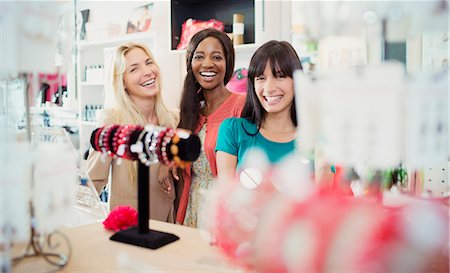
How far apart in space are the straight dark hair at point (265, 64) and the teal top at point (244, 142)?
21 millimetres

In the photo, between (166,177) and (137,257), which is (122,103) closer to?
(166,177)

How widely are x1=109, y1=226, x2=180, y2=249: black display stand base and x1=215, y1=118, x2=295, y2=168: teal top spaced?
8.1 inches

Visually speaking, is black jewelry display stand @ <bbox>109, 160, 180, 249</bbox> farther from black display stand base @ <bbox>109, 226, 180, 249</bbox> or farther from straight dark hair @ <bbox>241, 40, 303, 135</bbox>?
straight dark hair @ <bbox>241, 40, 303, 135</bbox>

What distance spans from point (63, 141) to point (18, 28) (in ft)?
0.67

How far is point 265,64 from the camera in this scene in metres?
0.81

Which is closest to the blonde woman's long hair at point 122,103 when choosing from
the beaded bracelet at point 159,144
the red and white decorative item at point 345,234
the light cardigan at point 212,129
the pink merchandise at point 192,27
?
the light cardigan at point 212,129

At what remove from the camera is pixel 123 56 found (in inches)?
49.2

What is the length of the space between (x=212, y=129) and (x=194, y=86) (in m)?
0.28

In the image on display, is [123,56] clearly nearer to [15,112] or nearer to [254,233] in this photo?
[15,112]

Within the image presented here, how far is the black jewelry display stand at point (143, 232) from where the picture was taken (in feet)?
2.90

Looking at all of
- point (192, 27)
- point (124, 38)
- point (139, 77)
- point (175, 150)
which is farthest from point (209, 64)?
point (124, 38)

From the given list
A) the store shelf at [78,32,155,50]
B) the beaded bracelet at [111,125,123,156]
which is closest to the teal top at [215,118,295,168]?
the beaded bracelet at [111,125,123,156]

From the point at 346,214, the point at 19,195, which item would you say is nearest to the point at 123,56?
the point at 19,195

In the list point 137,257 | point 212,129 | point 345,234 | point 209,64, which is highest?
point 209,64
